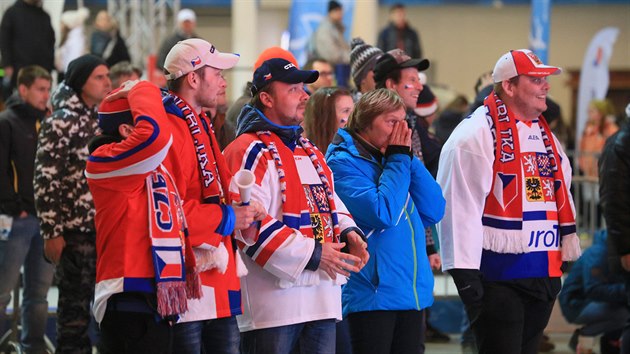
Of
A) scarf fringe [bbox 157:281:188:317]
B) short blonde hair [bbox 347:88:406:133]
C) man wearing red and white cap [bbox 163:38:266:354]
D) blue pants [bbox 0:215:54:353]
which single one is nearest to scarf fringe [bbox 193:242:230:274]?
man wearing red and white cap [bbox 163:38:266:354]

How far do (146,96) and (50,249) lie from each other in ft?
8.46

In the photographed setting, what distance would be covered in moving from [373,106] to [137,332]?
65.7 inches

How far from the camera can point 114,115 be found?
13.7 ft

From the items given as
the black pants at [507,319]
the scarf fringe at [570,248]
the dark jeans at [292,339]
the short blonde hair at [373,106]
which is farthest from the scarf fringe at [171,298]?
the scarf fringe at [570,248]

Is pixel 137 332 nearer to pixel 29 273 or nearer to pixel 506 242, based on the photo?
pixel 506 242

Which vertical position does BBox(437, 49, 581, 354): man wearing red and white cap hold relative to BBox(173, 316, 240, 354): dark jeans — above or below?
above

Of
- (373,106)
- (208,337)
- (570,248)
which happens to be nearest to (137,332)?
(208,337)

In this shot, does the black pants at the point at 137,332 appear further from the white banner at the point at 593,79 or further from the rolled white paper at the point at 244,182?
the white banner at the point at 593,79

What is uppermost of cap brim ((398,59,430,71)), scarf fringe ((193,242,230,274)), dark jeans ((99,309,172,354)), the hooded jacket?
cap brim ((398,59,430,71))

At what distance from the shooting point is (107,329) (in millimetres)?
4109

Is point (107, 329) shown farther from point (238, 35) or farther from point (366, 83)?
point (238, 35)

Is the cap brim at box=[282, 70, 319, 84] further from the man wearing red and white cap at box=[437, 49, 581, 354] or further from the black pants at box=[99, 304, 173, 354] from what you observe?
the black pants at box=[99, 304, 173, 354]

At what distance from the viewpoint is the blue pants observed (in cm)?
710

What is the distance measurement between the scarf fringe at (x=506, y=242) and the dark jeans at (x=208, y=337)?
5.15 feet
